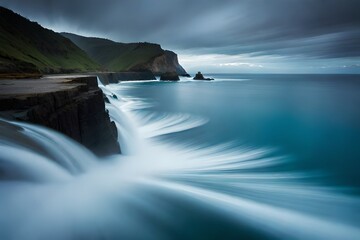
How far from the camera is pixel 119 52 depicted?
165875 mm

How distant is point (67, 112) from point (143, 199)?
11.6ft

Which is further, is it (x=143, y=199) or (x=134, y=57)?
(x=134, y=57)

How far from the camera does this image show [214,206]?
18.5 ft

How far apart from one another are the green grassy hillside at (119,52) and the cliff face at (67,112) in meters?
113

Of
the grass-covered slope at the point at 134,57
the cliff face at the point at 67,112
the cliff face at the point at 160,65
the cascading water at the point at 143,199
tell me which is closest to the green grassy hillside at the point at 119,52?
the grass-covered slope at the point at 134,57

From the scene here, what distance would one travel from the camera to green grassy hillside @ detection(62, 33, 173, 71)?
4988 inches

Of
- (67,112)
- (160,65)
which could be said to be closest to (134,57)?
(160,65)

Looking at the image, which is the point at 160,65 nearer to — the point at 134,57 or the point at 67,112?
the point at 134,57

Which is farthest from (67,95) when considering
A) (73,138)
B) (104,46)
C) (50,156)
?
(104,46)

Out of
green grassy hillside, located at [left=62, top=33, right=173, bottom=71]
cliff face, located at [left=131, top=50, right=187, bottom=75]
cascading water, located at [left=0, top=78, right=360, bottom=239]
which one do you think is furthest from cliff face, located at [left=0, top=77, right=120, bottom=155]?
green grassy hillside, located at [left=62, top=33, right=173, bottom=71]

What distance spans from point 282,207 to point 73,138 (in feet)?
20.1

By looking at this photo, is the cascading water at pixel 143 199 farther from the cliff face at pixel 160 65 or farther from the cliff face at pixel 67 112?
the cliff face at pixel 160 65

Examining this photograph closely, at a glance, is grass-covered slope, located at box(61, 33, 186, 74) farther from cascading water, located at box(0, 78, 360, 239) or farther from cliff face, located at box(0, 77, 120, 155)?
cascading water, located at box(0, 78, 360, 239)

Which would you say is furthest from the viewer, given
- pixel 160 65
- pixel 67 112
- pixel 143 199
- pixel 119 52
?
pixel 119 52
